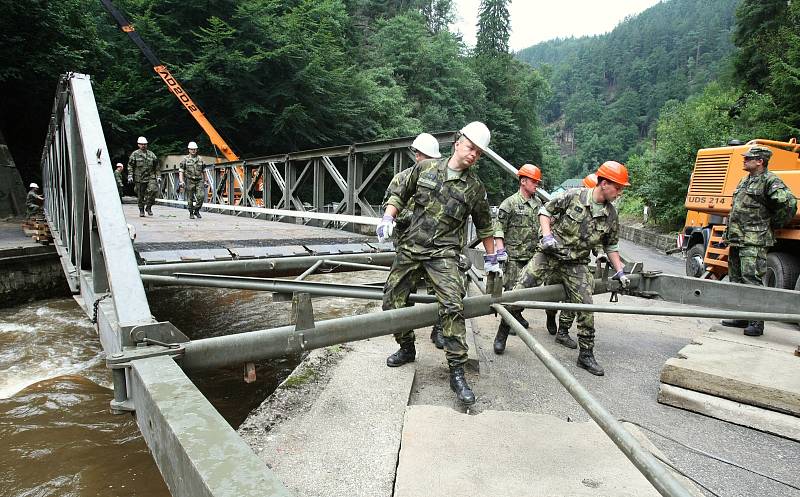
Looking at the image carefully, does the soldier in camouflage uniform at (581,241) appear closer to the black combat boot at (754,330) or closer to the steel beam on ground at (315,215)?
the black combat boot at (754,330)

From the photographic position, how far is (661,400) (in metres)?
3.63

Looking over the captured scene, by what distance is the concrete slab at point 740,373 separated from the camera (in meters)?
3.23

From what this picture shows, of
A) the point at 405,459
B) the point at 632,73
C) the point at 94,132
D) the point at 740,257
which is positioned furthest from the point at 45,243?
the point at 632,73

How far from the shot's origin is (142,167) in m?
10.4

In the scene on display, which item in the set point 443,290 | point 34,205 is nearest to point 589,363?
point 443,290

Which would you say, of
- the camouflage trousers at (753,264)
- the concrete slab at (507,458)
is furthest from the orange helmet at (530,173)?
the concrete slab at (507,458)

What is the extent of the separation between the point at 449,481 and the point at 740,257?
4.48 m

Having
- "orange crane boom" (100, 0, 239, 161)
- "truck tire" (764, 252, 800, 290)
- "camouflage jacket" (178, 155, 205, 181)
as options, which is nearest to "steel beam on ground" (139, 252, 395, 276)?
"truck tire" (764, 252, 800, 290)

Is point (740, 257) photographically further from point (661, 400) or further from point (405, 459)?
point (405, 459)

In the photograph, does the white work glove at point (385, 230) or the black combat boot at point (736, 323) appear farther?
the black combat boot at point (736, 323)


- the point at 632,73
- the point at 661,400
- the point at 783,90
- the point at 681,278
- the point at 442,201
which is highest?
the point at 632,73

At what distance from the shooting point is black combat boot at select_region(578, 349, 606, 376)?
414cm

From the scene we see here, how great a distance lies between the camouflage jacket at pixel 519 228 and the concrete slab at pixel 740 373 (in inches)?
71.2

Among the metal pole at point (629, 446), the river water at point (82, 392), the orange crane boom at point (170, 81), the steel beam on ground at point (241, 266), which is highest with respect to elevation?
the orange crane boom at point (170, 81)
